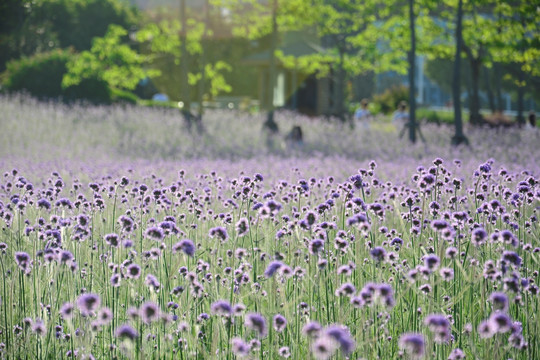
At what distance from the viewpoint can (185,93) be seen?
1049 inches

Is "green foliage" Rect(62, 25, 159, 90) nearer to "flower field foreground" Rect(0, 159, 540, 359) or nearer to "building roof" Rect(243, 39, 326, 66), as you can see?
"building roof" Rect(243, 39, 326, 66)

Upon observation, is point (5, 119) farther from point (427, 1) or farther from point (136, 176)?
point (427, 1)

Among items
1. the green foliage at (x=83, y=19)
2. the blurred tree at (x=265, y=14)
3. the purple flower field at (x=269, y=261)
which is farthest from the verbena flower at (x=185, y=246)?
the green foliage at (x=83, y=19)

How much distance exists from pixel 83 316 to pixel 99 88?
29909 millimetres

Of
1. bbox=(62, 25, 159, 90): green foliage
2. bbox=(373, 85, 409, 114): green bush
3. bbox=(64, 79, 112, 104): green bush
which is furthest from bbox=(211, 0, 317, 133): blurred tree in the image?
bbox=(373, 85, 409, 114): green bush

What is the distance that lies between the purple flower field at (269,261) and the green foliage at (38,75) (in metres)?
16.4

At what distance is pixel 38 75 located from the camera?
105 ft

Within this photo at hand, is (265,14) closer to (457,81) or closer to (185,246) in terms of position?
(457,81)

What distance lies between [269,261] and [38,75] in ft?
96.3

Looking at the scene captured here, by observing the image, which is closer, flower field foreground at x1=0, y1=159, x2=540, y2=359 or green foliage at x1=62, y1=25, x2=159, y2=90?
flower field foreground at x1=0, y1=159, x2=540, y2=359

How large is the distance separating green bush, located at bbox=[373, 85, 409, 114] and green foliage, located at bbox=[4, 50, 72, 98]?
25211mm

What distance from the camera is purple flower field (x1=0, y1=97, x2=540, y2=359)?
131 inches

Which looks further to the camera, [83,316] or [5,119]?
[5,119]

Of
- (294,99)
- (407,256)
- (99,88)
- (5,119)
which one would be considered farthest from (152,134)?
(294,99)
